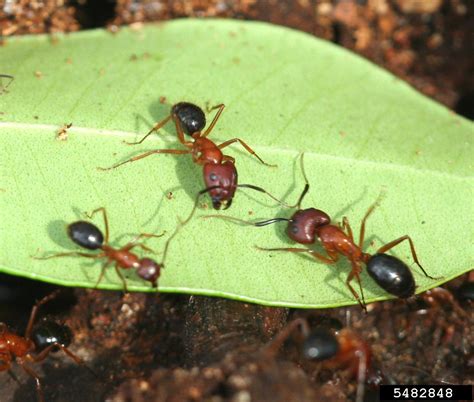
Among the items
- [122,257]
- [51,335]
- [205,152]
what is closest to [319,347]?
[122,257]

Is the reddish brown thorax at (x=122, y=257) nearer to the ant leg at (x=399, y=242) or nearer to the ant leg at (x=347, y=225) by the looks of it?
the ant leg at (x=347, y=225)

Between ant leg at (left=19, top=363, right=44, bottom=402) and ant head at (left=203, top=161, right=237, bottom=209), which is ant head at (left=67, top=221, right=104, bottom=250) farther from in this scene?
ant leg at (left=19, top=363, right=44, bottom=402)

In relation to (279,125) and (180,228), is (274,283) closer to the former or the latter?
(180,228)

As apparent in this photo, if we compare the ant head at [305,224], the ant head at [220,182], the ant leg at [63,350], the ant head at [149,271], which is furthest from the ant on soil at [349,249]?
the ant leg at [63,350]

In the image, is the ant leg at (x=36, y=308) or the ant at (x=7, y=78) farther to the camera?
the ant leg at (x=36, y=308)

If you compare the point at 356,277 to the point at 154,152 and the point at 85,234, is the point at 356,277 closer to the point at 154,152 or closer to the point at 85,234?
the point at 154,152

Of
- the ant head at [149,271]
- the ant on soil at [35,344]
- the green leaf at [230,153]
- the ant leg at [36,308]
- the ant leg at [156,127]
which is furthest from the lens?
the ant leg at [36,308]

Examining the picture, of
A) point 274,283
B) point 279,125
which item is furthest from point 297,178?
point 274,283
